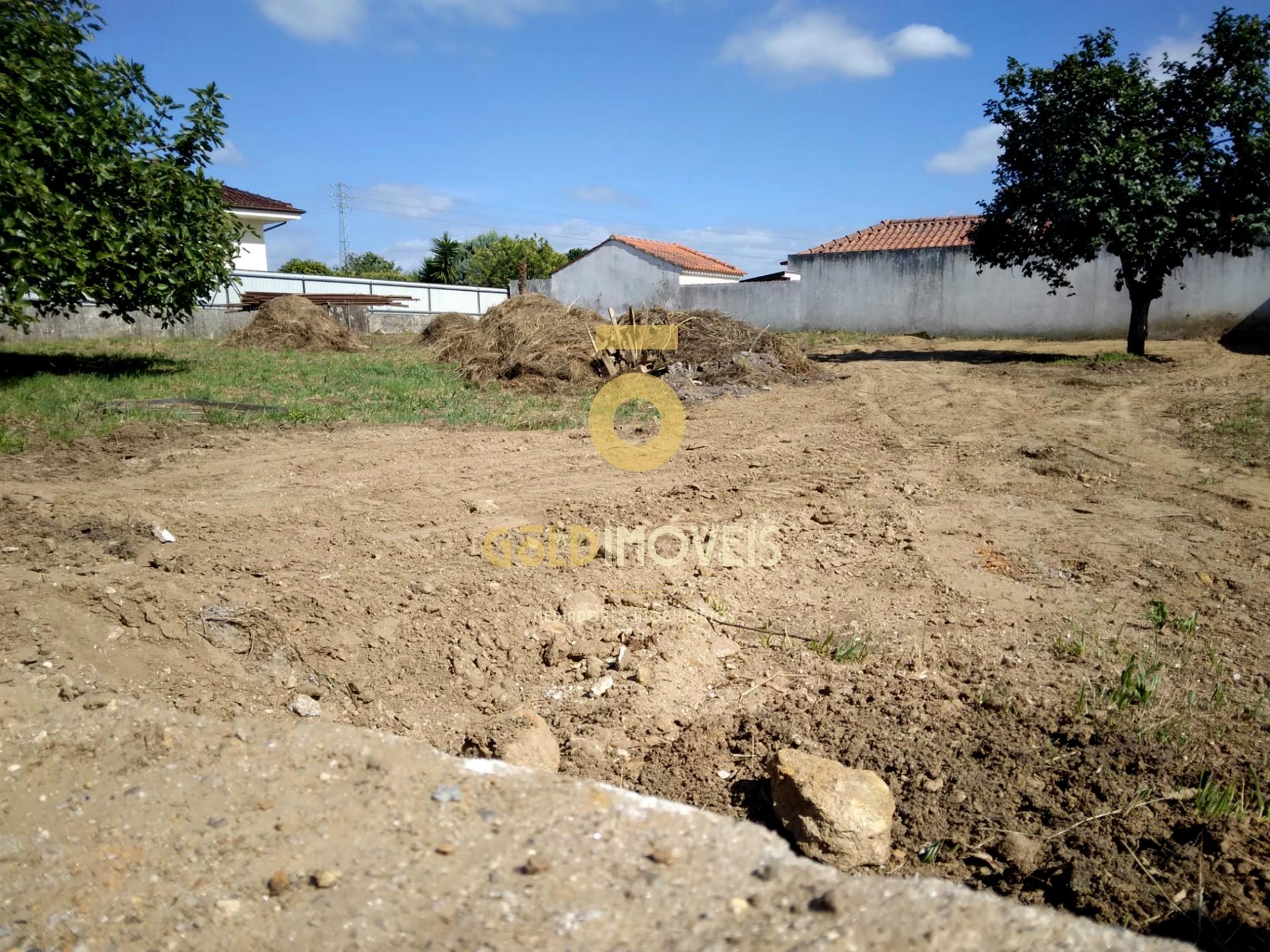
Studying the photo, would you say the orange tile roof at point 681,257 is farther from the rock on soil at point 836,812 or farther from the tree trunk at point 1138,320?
the rock on soil at point 836,812

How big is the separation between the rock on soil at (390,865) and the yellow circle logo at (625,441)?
4.85 m

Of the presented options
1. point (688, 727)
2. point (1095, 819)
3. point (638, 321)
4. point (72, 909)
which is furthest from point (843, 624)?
point (638, 321)

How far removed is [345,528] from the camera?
5266 mm

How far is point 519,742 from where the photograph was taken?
330cm

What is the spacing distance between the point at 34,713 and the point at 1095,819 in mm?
3693

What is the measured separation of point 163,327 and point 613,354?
6.94m

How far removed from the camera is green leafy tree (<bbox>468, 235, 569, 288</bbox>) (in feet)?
158

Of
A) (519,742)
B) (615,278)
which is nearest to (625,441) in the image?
(519,742)

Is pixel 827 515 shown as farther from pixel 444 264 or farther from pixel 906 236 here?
pixel 444 264

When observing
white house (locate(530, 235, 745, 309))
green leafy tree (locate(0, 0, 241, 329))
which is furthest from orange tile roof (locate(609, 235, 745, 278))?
green leafy tree (locate(0, 0, 241, 329))

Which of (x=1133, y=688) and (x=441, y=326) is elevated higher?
(x=441, y=326)

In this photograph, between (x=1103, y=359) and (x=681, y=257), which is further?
(x=681, y=257)

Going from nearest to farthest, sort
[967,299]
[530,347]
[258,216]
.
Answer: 1. [530,347]
2. [967,299]
3. [258,216]

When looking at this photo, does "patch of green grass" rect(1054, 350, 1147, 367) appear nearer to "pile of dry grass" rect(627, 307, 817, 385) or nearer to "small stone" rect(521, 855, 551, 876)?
"pile of dry grass" rect(627, 307, 817, 385)
